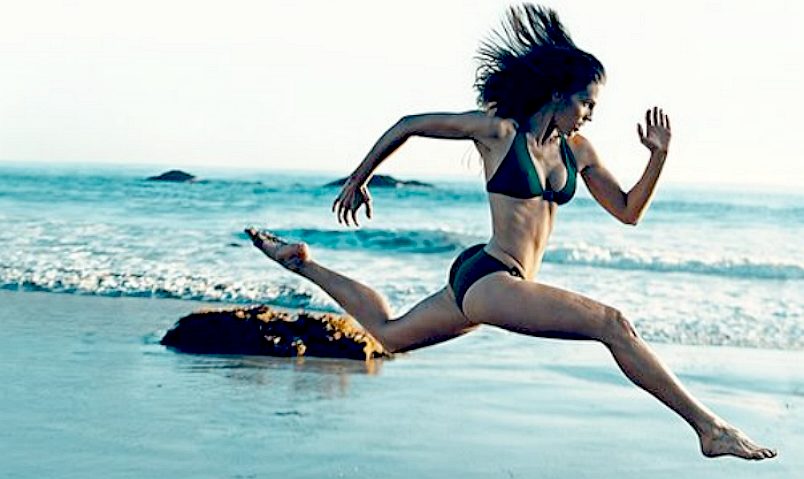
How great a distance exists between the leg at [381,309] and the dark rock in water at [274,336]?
16.6 ft

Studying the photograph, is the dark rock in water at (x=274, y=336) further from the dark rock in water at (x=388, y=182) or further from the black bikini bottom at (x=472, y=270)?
the dark rock in water at (x=388, y=182)

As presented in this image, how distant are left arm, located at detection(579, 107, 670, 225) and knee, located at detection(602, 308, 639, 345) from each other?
738 mm

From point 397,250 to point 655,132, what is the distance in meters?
19.4

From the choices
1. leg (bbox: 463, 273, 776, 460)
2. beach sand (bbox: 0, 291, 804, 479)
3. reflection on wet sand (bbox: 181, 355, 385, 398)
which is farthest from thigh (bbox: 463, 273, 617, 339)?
reflection on wet sand (bbox: 181, 355, 385, 398)

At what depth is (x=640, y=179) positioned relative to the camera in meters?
6.41

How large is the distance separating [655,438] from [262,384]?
2825 mm

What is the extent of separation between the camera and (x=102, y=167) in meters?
66.2

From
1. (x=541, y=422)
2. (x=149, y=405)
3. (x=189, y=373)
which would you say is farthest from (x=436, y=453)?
(x=189, y=373)

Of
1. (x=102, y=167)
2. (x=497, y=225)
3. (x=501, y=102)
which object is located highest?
(x=501, y=102)

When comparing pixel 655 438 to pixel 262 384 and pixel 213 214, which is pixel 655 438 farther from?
pixel 213 214

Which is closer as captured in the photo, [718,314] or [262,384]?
[262,384]

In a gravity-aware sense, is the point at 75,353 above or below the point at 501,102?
below

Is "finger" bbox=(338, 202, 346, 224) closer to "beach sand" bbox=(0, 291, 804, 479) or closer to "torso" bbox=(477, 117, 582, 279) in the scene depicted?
"torso" bbox=(477, 117, 582, 279)

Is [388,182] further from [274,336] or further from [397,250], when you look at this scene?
[274,336]
